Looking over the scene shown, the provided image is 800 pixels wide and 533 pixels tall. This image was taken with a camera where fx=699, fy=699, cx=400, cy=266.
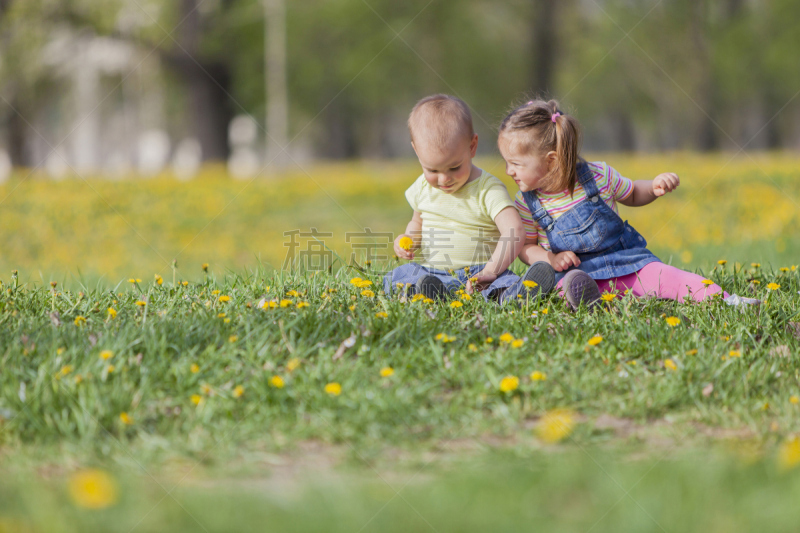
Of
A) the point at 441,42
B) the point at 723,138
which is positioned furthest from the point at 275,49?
the point at 723,138

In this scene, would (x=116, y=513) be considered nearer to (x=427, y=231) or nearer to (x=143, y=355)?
(x=143, y=355)

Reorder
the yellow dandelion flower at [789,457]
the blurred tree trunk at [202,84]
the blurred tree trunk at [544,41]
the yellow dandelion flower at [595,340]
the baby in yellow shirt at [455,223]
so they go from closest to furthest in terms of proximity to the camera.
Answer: the yellow dandelion flower at [789,457], the yellow dandelion flower at [595,340], the baby in yellow shirt at [455,223], the blurred tree trunk at [202,84], the blurred tree trunk at [544,41]

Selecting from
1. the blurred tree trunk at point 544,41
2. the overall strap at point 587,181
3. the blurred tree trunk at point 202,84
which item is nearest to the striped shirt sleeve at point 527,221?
the overall strap at point 587,181

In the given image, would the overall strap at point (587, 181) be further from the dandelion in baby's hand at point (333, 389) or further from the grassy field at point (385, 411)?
the dandelion in baby's hand at point (333, 389)

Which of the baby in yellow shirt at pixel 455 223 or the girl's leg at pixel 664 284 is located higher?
the baby in yellow shirt at pixel 455 223

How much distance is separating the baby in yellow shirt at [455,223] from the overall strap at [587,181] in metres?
0.39

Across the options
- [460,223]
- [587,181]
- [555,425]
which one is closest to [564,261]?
[587,181]

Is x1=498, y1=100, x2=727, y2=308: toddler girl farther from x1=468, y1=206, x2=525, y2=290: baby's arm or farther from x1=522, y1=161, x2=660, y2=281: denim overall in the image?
x1=468, y1=206, x2=525, y2=290: baby's arm

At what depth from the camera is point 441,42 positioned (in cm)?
2264

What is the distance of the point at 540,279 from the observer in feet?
11.2

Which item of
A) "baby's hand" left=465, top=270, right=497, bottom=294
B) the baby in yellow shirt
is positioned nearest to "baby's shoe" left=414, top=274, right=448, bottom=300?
the baby in yellow shirt

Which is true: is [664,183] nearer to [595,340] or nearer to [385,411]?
[595,340]

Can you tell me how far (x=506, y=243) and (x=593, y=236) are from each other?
19.3 inches

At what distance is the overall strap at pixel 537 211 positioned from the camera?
3740mm
